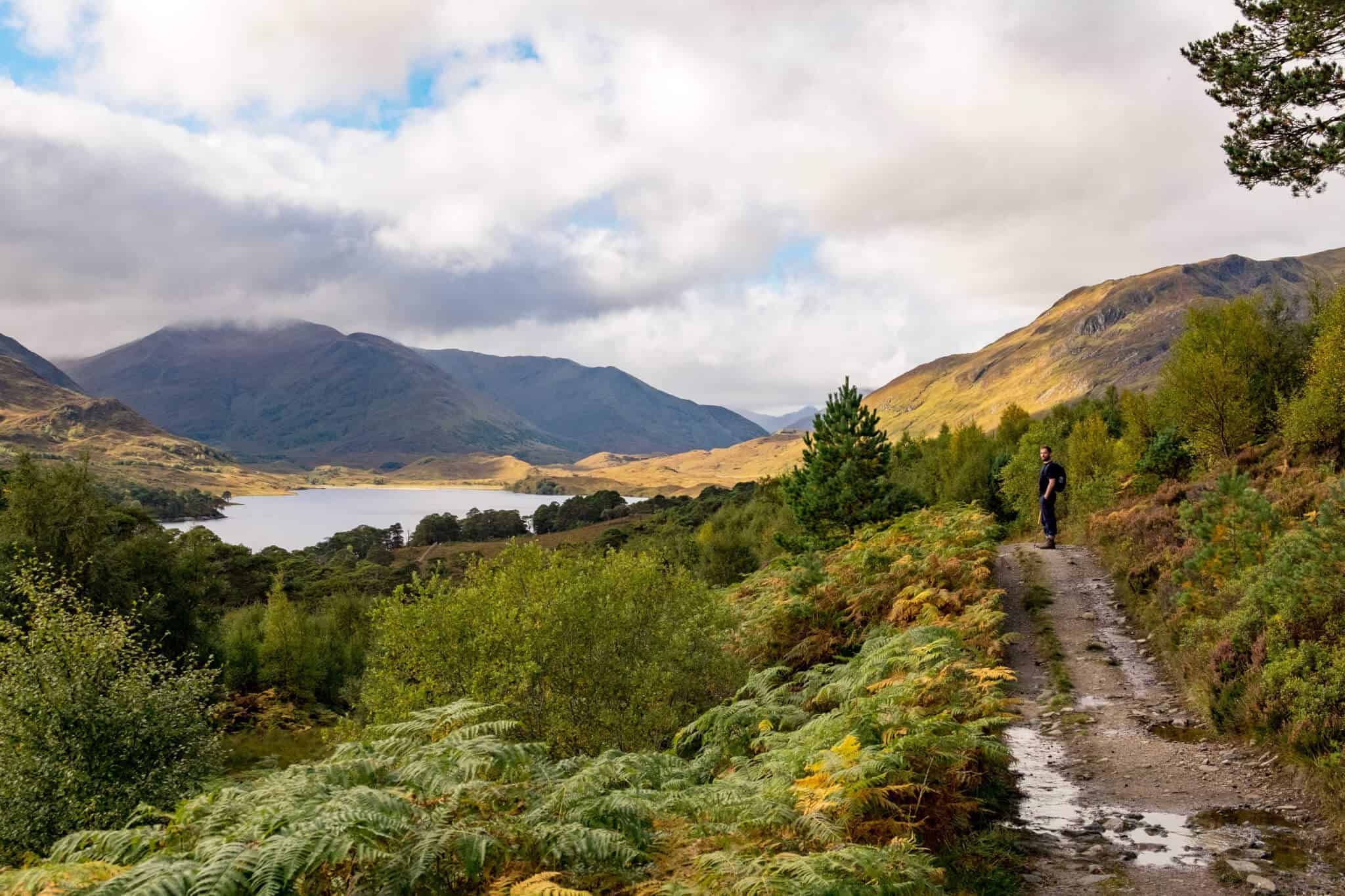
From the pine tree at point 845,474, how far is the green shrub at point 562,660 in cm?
1185

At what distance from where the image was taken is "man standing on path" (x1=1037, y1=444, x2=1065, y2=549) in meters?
21.9

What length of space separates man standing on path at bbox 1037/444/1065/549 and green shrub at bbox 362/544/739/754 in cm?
1050

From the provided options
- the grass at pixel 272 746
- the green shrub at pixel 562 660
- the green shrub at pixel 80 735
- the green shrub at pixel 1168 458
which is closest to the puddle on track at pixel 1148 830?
the green shrub at pixel 562 660

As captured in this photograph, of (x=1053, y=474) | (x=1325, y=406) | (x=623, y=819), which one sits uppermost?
(x=1325, y=406)

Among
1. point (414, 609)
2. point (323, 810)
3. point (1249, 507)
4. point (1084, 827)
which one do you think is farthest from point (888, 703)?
point (414, 609)

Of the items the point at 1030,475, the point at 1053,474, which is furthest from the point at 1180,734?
the point at 1030,475

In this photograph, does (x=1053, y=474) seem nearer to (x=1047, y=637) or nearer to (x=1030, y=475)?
(x=1047, y=637)

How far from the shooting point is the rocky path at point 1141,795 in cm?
689

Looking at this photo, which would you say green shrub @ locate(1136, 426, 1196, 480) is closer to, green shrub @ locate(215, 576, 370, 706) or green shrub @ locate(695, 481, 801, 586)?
green shrub @ locate(695, 481, 801, 586)

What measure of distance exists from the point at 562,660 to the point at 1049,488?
15640 millimetres

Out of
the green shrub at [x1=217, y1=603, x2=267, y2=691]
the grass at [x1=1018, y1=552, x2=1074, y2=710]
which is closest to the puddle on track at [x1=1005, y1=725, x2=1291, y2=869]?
the grass at [x1=1018, y1=552, x2=1074, y2=710]

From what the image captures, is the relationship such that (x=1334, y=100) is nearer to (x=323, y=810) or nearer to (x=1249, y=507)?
(x=1249, y=507)

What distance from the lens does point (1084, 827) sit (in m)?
8.08

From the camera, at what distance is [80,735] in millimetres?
19203
